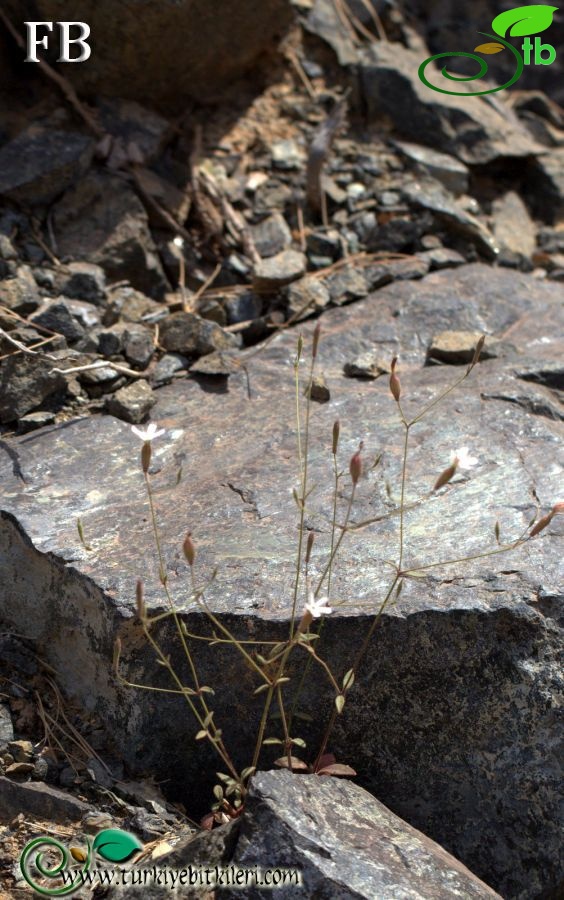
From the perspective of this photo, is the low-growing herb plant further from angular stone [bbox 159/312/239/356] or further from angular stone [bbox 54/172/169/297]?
angular stone [bbox 54/172/169/297]

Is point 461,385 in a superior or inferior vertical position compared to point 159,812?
superior

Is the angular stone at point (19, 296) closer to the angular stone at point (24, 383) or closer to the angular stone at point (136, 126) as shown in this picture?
the angular stone at point (24, 383)

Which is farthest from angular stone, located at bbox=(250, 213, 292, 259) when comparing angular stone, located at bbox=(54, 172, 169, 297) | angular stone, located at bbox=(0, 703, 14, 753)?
angular stone, located at bbox=(0, 703, 14, 753)

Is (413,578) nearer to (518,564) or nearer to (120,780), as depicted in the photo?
(518,564)

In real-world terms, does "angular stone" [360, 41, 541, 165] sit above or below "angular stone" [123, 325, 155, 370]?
above

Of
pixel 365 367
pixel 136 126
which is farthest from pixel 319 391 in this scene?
pixel 136 126

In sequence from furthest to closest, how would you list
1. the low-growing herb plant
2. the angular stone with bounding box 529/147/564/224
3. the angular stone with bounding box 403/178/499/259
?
the angular stone with bounding box 529/147/564/224
the angular stone with bounding box 403/178/499/259
the low-growing herb plant

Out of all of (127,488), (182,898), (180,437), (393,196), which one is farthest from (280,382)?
(182,898)
